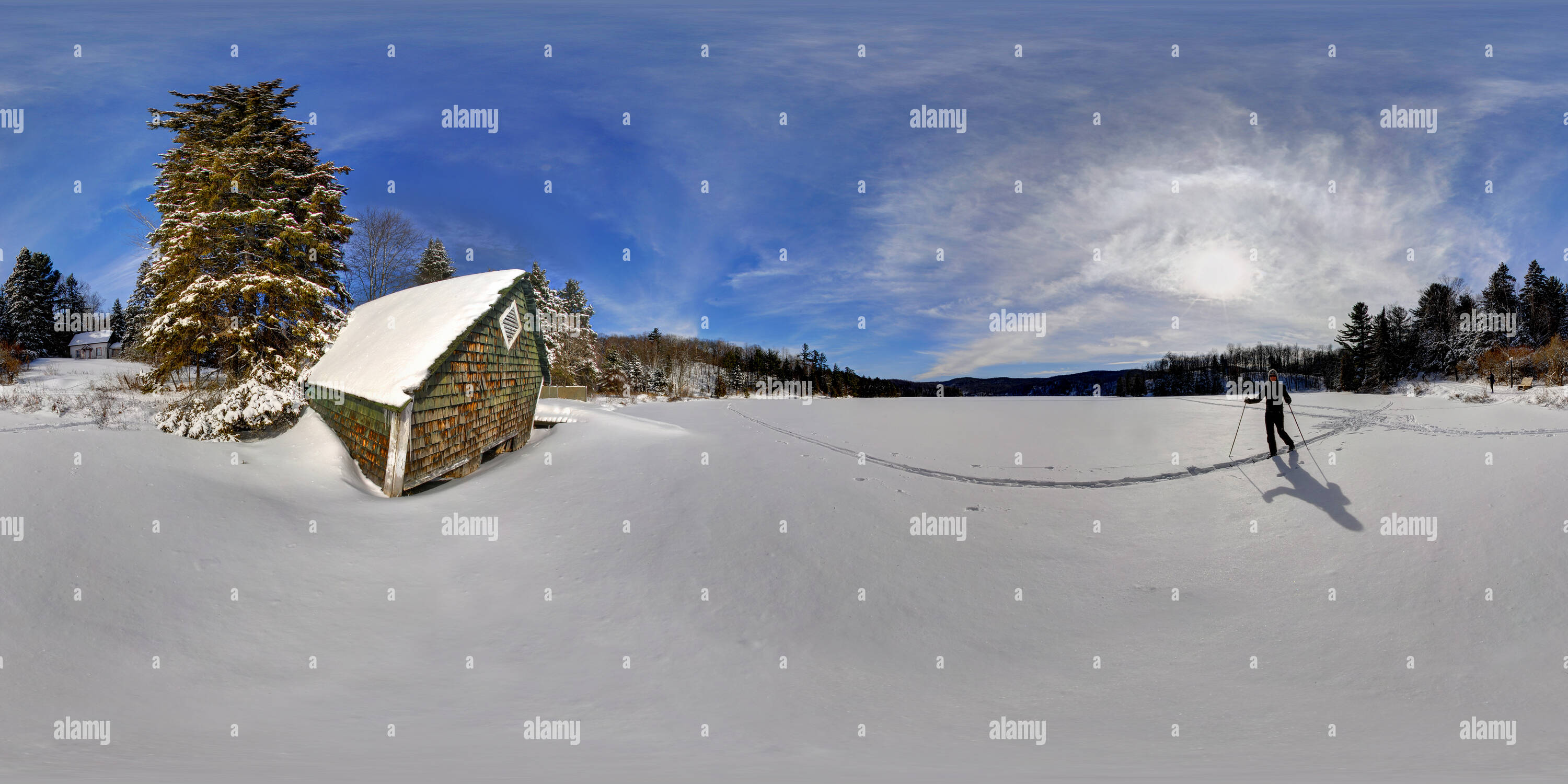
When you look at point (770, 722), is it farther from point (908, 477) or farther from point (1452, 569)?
point (1452, 569)

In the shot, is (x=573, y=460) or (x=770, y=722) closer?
(x=770, y=722)

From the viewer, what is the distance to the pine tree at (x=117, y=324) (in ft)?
187

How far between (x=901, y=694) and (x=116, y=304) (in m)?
91.0

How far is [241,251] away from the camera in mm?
18625

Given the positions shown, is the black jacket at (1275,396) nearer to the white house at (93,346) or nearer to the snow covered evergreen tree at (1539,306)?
the snow covered evergreen tree at (1539,306)

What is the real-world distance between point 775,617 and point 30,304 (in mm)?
70254

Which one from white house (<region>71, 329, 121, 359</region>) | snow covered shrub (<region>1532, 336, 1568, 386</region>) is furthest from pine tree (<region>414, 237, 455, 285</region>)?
snow covered shrub (<region>1532, 336, 1568, 386</region>)

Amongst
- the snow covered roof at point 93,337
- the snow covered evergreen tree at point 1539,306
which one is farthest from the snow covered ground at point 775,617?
the snow covered roof at point 93,337

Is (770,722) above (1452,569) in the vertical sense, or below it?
below

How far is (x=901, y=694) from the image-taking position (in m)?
5.23

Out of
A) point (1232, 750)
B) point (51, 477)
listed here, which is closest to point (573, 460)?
point (51, 477)

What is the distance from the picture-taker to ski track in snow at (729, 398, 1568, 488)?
10.8 m

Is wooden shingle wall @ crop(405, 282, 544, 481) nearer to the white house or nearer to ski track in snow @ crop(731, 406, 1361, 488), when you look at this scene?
ski track in snow @ crop(731, 406, 1361, 488)

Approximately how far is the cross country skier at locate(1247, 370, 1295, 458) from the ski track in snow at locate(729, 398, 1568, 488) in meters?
0.49
